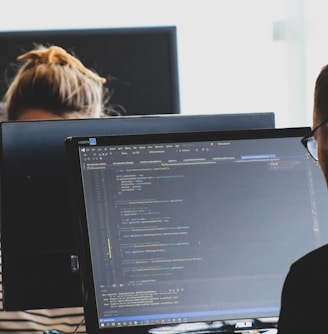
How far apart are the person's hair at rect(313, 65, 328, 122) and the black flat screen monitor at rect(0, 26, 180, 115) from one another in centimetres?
236

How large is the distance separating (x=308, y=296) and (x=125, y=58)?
2.52 meters

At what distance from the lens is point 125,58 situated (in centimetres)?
349

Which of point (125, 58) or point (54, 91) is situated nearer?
point (54, 91)

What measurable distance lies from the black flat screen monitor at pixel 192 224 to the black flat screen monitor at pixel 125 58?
2.03m

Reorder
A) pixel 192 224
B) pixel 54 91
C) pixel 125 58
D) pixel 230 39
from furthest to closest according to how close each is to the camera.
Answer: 1. pixel 230 39
2. pixel 125 58
3. pixel 54 91
4. pixel 192 224

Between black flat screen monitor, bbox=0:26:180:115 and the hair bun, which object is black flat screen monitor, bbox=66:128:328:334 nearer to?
the hair bun

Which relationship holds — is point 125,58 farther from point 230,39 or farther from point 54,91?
point 54,91

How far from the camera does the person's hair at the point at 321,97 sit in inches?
43.4

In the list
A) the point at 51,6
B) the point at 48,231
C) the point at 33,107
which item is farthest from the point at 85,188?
the point at 51,6

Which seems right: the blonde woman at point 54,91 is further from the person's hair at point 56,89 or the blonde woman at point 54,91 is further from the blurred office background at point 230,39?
the blurred office background at point 230,39

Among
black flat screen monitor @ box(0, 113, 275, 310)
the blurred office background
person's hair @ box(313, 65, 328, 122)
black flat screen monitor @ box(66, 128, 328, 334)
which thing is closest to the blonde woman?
black flat screen monitor @ box(0, 113, 275, 310)

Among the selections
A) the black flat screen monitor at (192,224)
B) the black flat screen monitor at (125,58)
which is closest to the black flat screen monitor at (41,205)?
the black flat screen monitor at (192,224)

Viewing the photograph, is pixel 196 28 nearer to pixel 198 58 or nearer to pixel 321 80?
pixel 198 58

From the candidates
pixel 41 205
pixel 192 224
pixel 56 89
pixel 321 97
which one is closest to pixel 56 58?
pixel 56 89
